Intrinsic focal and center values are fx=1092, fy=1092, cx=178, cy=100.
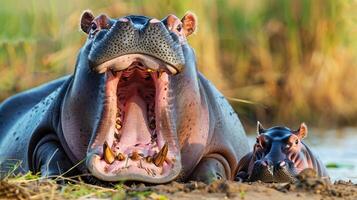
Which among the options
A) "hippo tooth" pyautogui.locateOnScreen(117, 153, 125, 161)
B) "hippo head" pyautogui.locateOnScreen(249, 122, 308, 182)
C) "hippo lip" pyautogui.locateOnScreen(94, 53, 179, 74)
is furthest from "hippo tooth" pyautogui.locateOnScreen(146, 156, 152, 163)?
"hippo head" pyautogui.locateOnScreen(249, 122, 308, 182)

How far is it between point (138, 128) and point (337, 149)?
14.6 ft

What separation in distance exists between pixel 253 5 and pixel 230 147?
5828mm

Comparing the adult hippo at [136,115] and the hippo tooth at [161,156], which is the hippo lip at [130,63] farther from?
the hippo tooth at [161,156]

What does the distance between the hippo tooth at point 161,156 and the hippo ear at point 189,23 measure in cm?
95

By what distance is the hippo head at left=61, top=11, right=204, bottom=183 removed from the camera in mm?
5449

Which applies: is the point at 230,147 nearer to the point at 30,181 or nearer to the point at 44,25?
the point at 30,181

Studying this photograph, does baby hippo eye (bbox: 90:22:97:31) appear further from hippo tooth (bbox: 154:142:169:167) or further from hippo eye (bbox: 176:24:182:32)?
hippo tooth (bbox: 154:142:169:167)

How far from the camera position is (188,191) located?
5094 millimetres

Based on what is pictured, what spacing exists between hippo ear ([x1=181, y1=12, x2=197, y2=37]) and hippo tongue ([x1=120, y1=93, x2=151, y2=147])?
652 millimetres

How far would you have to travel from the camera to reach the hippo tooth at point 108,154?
215 inches

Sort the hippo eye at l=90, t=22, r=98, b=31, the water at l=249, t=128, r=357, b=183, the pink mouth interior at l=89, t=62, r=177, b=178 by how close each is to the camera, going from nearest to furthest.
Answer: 1. the pink mouth interior at l=89, t=62, r=177, b=178
2. the hippo eye at l=90, t=22, r=98, b=31
3. the water at l=249, t=128, r=357, b=183

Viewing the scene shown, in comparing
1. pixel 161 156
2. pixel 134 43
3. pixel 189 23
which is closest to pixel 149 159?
pixel 161 156

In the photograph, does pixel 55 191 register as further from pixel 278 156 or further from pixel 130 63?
pixel 278 156

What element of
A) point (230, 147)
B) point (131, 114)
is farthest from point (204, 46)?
point (131, 114)
